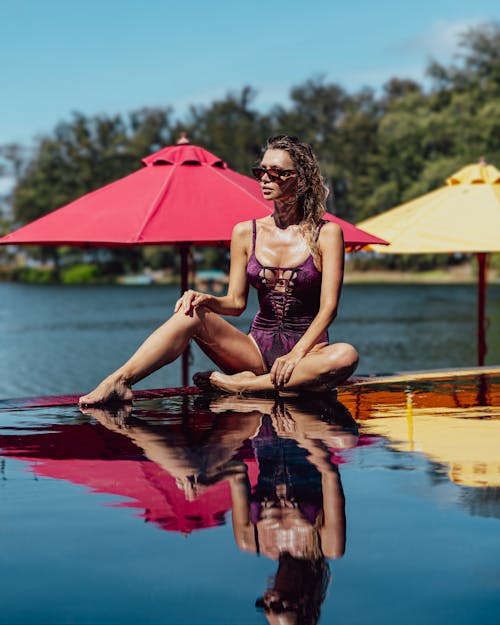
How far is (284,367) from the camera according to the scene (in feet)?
18.4

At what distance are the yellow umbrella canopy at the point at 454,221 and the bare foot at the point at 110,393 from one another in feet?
11.9

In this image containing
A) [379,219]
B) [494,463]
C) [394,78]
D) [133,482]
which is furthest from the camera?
[394,78]

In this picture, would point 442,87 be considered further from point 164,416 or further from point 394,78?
point 164,416

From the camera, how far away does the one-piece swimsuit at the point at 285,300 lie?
574 cm

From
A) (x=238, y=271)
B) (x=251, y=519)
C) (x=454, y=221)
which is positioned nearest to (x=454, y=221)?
(x=454, y=221)

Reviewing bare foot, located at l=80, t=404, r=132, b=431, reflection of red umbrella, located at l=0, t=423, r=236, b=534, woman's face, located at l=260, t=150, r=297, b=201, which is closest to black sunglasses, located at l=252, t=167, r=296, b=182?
woman's face, located at l=260, t=150, r=297, b=201

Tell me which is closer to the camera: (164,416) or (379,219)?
(164,416)

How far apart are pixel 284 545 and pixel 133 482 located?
99 cm

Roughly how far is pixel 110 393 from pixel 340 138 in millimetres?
68220

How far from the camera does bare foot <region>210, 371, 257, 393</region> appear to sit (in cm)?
591

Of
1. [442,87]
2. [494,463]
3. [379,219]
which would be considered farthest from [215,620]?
[442,87]

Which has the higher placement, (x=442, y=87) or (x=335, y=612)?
(x=442, y=87)

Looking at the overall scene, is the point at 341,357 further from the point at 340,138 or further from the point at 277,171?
the point at 340,138

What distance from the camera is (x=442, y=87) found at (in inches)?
2312
